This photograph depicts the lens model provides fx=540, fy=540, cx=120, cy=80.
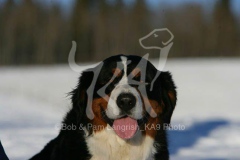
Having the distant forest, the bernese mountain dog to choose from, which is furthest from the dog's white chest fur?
the distant forest

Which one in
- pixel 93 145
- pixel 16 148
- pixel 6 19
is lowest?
pixel 16 148

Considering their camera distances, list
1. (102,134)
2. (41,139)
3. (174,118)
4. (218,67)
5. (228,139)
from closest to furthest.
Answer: (102,134), (41,139), (228,139), (174,118), (218,67)

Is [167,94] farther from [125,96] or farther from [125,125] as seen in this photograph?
[125,96]

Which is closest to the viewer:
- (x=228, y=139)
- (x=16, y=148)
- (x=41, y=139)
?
(x=16, y=148)

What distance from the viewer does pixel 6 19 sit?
41.4 m

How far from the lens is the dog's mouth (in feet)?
18.0

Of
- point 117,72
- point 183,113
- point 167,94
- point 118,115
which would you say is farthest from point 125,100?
point 183,113

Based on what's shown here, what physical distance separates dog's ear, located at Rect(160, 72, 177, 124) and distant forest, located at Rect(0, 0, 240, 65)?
32.9 m

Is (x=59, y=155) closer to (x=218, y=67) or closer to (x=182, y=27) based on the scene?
(x=218, y=67)

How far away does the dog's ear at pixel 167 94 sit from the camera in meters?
5.93

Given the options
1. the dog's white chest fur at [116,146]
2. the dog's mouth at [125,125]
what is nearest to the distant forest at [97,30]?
the dog's white chest fur at [116,146]

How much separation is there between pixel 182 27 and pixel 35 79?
72.7 ft

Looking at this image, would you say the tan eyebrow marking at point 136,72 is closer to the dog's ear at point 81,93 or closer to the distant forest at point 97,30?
the dog's ear at point 81,93

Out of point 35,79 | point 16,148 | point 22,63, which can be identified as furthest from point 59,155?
point 22,63
